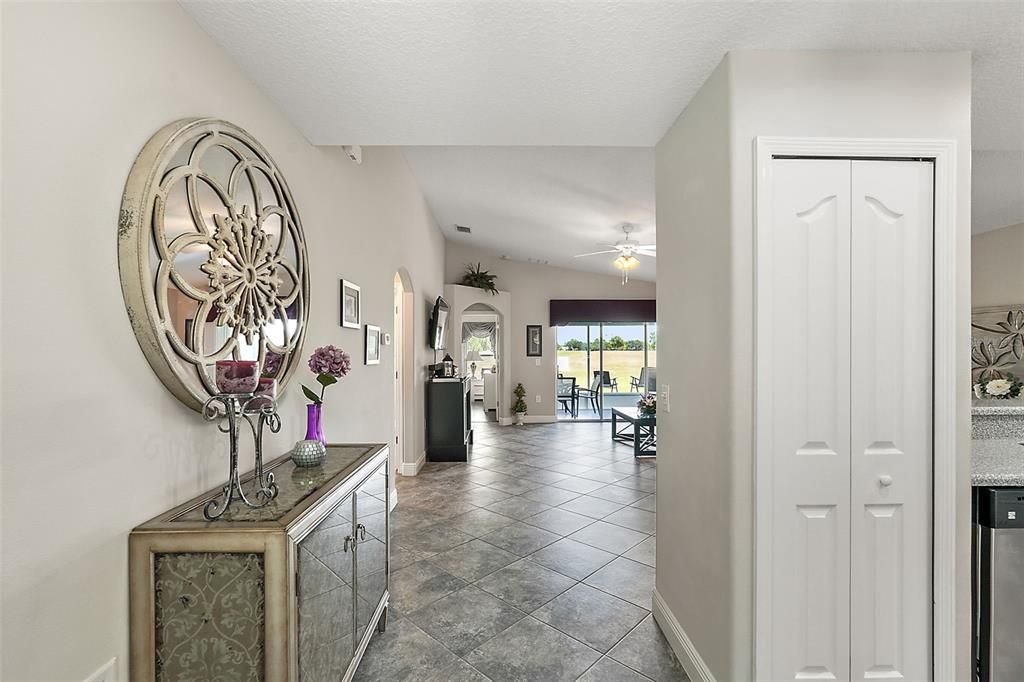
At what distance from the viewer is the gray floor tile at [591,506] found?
410 cm

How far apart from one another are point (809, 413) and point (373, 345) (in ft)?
9.67

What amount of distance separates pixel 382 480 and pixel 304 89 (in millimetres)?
1766

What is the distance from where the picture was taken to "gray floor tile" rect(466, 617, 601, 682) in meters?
2.05

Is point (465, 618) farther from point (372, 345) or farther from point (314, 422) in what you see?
point (372, 345)

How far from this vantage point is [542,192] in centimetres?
476

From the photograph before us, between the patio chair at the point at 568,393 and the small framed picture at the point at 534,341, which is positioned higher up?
the small framed picture at the point at 534,341

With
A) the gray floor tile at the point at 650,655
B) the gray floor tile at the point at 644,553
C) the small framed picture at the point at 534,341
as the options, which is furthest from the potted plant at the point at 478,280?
the gray floor tile at the point at 650,655

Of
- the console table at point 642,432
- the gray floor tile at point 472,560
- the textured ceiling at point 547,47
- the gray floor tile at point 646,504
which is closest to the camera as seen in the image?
the textured ceiling at point 547,47

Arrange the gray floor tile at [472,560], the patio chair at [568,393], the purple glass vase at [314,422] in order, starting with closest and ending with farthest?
the purple glass vase at [314,422] < the gray floor tile at [472,560] < the patio chair at [568,393]

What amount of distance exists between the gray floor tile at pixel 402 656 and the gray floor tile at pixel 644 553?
4.90 ft

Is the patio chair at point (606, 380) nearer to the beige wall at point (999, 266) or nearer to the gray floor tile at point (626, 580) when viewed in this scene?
the beige wall at point (999, 266)

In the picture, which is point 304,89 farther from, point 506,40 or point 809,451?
point 809,451

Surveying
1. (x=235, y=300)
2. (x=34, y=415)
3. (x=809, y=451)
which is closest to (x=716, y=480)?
(x=809, y=451)

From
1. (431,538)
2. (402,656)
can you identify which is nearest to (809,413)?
(402,656)
